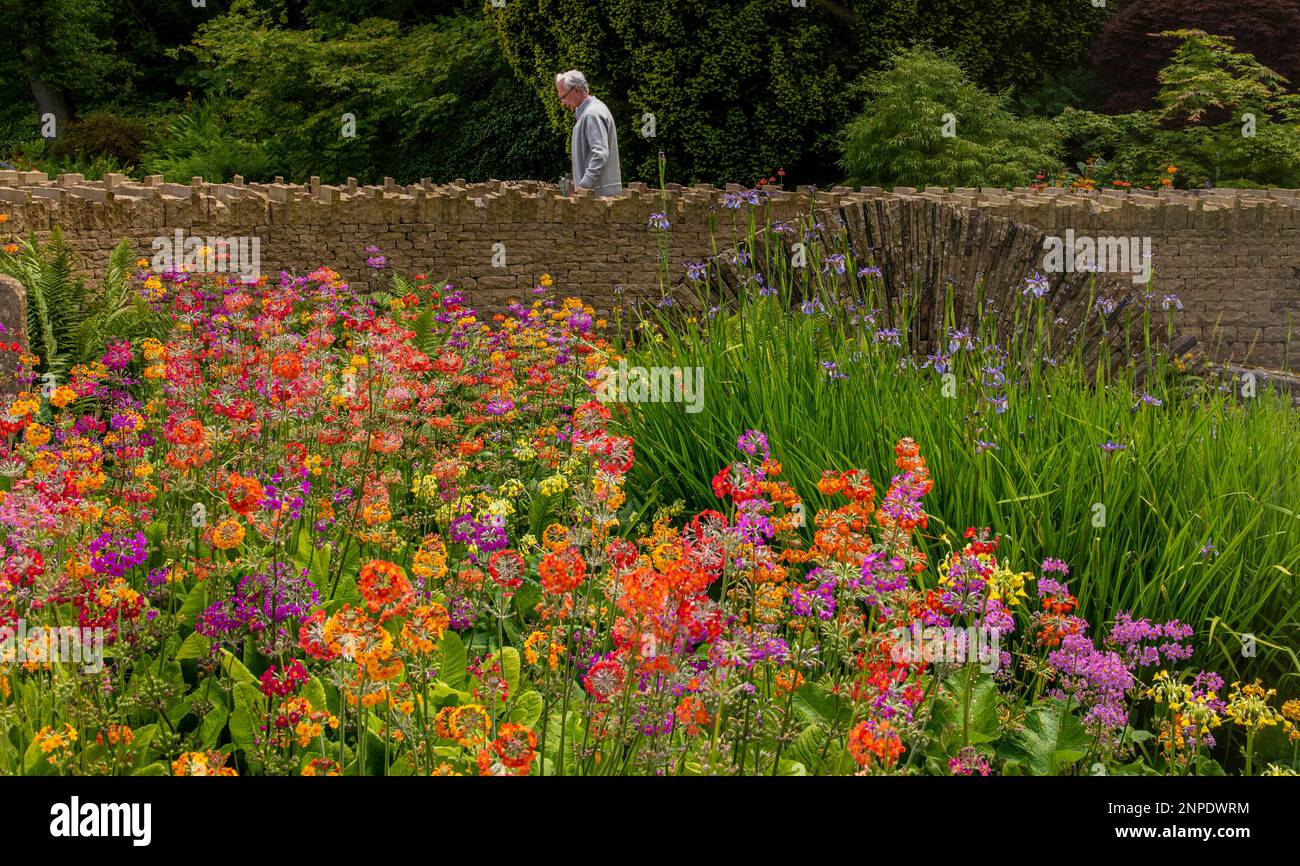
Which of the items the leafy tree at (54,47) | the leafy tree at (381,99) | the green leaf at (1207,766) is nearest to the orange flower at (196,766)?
the green leaf at (1207,766)

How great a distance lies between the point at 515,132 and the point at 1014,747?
17.4 metres

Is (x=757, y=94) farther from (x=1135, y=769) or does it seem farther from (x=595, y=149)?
(x=1135, y=769)

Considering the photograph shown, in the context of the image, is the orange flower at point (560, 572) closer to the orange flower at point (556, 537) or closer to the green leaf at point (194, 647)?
the orange flower at point (556, 537)

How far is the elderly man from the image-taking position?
9594 millimetres

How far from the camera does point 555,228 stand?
34.8ft

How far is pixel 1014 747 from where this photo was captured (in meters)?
3.02

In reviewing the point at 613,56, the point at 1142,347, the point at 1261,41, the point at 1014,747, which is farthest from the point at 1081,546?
the point at 1261,41

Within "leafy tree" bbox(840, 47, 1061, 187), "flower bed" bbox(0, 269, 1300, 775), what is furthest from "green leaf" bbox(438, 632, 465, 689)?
"leafy tree" bbox(840, 47, 1061, 187)

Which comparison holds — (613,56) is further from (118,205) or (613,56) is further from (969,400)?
(969,400)

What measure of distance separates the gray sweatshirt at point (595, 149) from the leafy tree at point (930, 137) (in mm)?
5799

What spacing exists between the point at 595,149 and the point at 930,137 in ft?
22.7

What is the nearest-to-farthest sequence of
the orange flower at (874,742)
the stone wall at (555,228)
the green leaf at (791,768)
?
the orange flower at (874,742)
the green leaf at (791,768)
the stone wall at (555,228)

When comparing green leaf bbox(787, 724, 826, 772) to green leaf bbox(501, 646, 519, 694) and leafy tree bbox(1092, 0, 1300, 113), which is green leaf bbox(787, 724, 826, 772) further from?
leafy tree bbox(1092, 0, 1300, 113)

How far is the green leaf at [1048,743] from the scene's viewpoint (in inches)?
115
